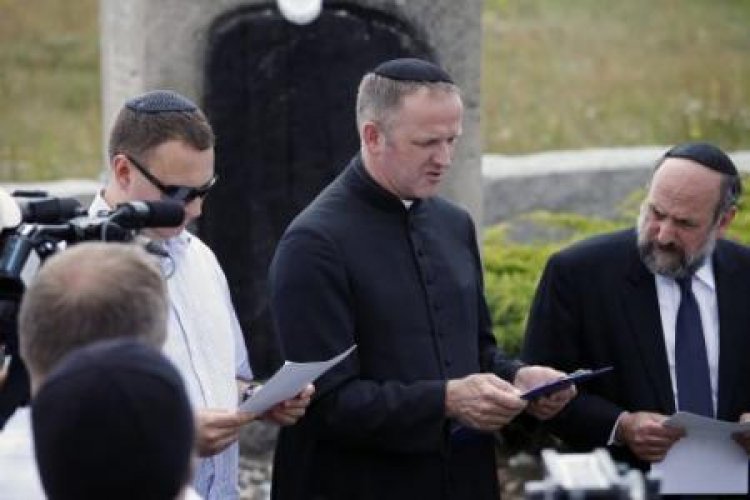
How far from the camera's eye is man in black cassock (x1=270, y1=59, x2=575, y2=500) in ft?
18.5

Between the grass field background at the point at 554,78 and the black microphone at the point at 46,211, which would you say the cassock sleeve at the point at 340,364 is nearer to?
the black microphone at the point at 46,211

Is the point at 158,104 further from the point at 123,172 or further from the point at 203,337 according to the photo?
the point at 203,337

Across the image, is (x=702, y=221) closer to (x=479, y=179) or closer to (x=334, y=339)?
(x=334, y=339)

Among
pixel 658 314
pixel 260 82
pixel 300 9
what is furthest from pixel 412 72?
pixel 260 82

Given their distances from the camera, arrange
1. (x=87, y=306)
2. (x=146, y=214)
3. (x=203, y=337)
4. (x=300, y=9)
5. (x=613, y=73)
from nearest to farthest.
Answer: (x=87, y=306) → (x=146, y=214) → (x=203, y=337) → (x=300, y=9) → (x=613, y=73)

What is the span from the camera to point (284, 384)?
5.20 metres

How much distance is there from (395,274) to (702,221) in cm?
101

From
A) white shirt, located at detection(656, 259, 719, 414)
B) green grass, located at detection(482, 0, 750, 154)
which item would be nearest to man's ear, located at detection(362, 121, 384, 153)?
white shirt, located at detection(656, 259, 719, 414)

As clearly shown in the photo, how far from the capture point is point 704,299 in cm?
619

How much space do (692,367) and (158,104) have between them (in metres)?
1.87

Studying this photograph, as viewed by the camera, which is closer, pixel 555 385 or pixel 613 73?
pixel 555 385

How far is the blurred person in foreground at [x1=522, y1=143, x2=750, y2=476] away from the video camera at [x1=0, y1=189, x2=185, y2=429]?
1742mm

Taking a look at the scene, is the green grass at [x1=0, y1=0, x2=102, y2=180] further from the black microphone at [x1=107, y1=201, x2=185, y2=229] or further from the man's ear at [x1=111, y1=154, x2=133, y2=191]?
the black microphone at [x1=107, y1=201, x2=185, y2=229]

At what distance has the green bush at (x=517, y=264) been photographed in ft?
30.1
